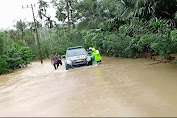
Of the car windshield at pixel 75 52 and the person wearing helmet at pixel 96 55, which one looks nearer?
the person wearing helmet at pixel 96 55

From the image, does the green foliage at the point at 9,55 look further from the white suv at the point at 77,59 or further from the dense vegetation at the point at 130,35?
the white suv at the point at 77,59

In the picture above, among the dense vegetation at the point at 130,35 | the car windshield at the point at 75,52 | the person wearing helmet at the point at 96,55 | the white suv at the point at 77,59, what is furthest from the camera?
the car windshield at the point at 75,52

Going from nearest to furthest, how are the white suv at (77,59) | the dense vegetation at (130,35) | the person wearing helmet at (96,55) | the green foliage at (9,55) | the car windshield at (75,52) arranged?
the dense vegetation at (130,35)
the person wearing helmet at (96,55)
the white suv at (77,59)
the car windshield at (75,52)
the green foliage at (9,55)

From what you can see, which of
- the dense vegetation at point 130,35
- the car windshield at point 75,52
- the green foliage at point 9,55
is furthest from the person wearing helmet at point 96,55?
the green foliage at point 9,55

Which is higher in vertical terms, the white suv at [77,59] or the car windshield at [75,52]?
the car windshield at [75,52]

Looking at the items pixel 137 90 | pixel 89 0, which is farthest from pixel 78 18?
pixel 137 90

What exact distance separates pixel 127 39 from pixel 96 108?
12265mm

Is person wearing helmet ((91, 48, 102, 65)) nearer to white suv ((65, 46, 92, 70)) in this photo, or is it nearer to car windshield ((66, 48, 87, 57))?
white suv ((65, 46, 92, 70))

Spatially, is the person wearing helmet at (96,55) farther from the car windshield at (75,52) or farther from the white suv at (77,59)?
the car windshield at (75,52)

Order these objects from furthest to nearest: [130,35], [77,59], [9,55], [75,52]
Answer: [9,55] → [130,35] → [75,52] → [77,59]

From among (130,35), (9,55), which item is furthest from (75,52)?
(9,55)

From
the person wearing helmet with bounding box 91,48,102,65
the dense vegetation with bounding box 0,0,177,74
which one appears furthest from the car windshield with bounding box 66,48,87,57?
the dense vegetation with bounding box 0,0,177,74

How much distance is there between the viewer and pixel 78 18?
46531 millimetres

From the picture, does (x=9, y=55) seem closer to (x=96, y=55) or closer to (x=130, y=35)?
(x=96, y=55)
